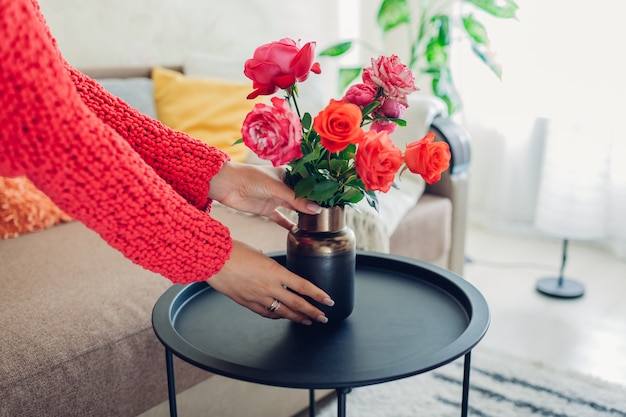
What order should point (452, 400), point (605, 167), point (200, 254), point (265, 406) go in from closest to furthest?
1. point (200, 254)
2. point (265, 406)
3. point (452, 400)
4. point (605, 167)

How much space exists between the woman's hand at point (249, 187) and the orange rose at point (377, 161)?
0.18 meters

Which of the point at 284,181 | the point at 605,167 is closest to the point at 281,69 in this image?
the point at 284,181

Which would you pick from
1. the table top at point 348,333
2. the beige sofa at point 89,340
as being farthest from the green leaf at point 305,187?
the beige sofa at point 89,340

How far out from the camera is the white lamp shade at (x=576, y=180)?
1996mm

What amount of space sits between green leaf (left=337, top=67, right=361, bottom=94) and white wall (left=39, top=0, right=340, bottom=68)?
0.38m

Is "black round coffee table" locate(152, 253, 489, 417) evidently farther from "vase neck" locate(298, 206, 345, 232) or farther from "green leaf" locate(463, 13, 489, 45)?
"green leaf" locate(463, 13, 489, 45)

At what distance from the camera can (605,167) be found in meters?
2.00

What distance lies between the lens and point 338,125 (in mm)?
743

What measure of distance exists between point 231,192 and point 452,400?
847 millimetres

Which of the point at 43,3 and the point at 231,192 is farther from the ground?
the point at 43,3

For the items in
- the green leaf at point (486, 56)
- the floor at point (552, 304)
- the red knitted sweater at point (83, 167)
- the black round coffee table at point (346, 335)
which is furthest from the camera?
the green leaf at point (486, 56)

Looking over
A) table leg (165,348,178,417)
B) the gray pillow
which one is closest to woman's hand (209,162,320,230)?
table leg (165,348,178,417)

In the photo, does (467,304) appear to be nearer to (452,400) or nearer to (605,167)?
(452,400)

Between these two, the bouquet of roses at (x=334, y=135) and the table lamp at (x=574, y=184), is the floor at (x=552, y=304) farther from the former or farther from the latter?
the bouquet of roses at (x=334, y=135)
